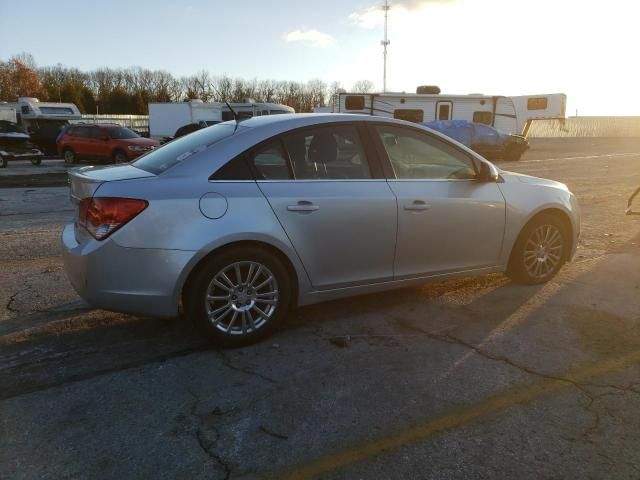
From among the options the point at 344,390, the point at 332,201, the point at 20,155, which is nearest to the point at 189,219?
the point at 332,201

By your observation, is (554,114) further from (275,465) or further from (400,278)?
(275,465)

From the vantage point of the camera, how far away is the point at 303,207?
12.3ft

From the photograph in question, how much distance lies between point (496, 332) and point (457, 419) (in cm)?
134

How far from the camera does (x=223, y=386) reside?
3.21 metres

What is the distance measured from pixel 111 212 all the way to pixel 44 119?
2622 centimetres

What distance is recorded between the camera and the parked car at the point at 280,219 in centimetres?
341

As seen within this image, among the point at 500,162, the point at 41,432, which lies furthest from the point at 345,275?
the point at 500,162

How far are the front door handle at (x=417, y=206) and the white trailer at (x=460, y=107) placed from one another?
1847 cm

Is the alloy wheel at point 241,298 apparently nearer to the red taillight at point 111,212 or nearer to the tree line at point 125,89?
the red taillight at point 111,212

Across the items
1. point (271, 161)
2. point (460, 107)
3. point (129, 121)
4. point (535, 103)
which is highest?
point (129, 121)

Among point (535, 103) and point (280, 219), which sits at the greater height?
point (535, 103)

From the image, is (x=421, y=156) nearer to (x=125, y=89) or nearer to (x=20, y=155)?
(x=20, y=155)

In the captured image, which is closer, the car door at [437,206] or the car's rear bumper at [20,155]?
the car door at [437,206]

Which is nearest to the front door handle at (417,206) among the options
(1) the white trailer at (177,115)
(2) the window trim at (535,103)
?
(2) the window trim at (535,103)
